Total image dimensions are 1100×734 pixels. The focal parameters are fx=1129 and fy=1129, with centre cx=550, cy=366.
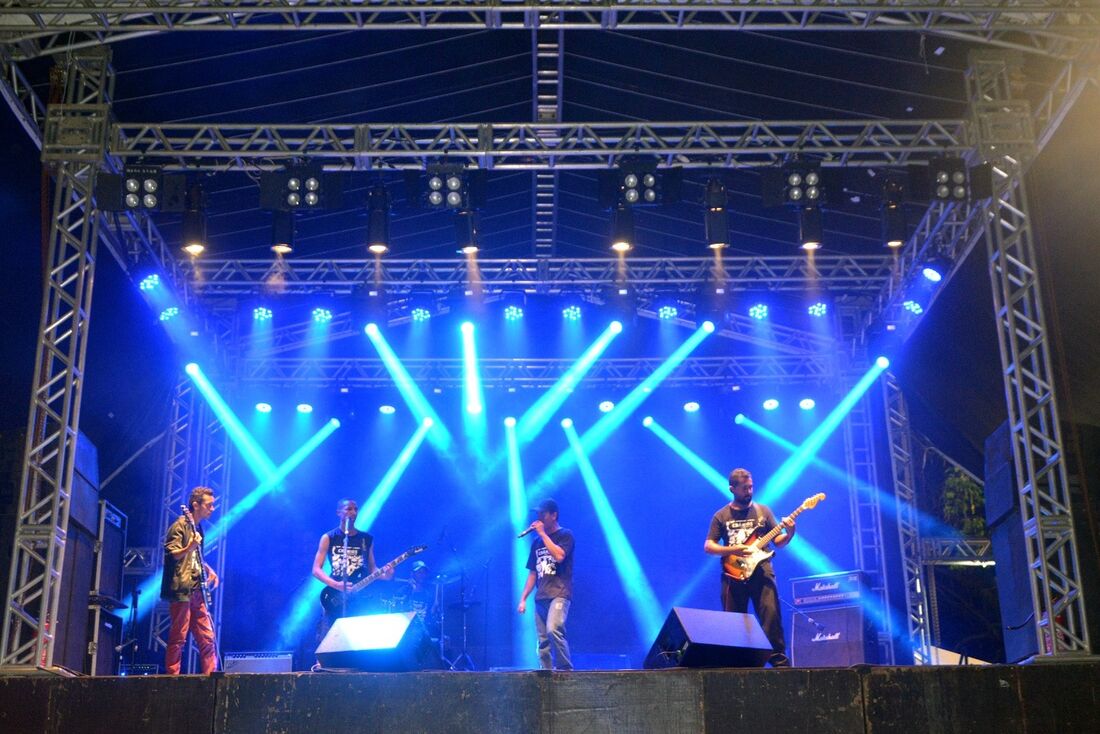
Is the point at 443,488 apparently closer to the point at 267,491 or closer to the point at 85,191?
the point at 267,491

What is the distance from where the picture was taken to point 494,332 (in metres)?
18.1

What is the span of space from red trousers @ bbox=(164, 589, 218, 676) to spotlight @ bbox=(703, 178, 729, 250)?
651 cm

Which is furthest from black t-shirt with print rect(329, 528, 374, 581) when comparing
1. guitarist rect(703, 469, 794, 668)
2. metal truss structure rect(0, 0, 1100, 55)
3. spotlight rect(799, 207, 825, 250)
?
spotlight rect(799, 207, 825, 250)

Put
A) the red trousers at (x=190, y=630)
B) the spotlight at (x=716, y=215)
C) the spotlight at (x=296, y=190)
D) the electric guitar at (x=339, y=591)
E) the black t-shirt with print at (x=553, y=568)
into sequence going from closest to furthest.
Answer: the red trousers at (x=190, y=630), the black t-shirt with print at (x=553, y=568), the electric guitar at (x=339, y=591), the spotlight at (x=296, y=190), the spotlight at (x=716, y=215)

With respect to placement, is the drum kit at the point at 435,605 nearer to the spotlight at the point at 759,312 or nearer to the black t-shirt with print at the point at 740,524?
the black t-shirt with print at the point at 740,524

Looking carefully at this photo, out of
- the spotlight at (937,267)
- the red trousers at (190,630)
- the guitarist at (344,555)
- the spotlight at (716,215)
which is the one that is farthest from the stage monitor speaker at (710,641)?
the spotlight at (937,267)

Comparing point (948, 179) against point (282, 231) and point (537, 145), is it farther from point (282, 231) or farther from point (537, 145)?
point (282, 231)

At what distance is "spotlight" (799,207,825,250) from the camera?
1231cm

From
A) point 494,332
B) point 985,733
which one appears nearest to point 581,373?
point 494,332

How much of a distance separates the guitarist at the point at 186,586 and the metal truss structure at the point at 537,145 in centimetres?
131

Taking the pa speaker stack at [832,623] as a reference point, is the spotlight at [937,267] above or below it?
above

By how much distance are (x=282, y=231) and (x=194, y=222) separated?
94 centimetres

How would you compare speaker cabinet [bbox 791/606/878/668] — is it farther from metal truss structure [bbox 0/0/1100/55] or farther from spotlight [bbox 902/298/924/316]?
metal truss structure [bbox 0/0/1100/55]

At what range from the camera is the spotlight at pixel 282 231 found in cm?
1219
